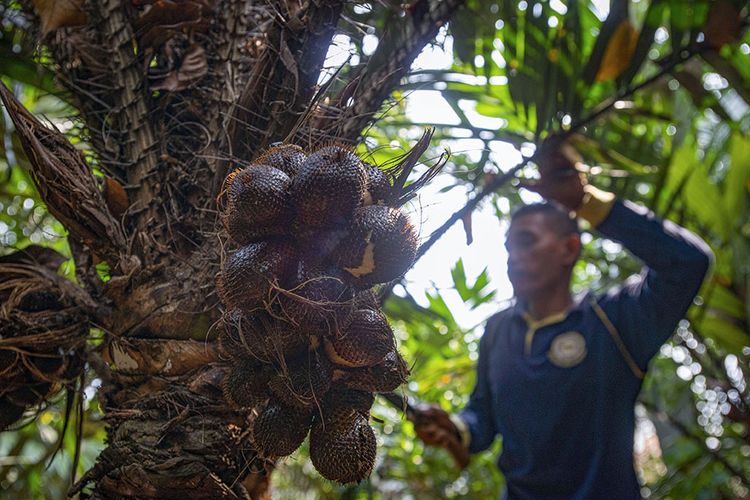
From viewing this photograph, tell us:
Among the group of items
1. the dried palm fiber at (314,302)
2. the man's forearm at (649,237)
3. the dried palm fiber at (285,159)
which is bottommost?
the dried palm fiber at (314,302)

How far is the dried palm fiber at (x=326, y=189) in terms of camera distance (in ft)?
3.25

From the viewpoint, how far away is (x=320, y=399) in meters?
1.04

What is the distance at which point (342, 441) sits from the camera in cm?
103

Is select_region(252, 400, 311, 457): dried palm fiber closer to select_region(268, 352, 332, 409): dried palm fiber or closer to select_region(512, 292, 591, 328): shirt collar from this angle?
select_region(268, 352, 332, 409): dried palm fiber

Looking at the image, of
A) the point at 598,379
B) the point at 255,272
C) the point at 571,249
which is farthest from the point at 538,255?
the point at 255,272

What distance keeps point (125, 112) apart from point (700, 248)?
1865mm

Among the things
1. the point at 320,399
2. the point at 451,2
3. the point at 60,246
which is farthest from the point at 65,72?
the point at 60,246

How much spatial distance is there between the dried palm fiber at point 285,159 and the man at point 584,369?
4.01 ft

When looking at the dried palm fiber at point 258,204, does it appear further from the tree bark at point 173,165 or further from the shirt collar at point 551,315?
the shirt collar at point 551,315

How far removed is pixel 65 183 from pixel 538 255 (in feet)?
6.26

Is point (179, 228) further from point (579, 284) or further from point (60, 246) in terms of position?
point (579, 284)

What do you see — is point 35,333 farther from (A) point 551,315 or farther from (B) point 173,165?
(A) point 551,315

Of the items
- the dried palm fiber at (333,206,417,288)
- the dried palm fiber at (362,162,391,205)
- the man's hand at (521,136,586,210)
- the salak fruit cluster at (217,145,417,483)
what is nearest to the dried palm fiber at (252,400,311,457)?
the salak fruit cluster at (217,145,417,483)

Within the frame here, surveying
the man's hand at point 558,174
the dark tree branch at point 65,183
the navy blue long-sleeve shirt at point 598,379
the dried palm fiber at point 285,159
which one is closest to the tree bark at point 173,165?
the dark tree branch at point 65,183
